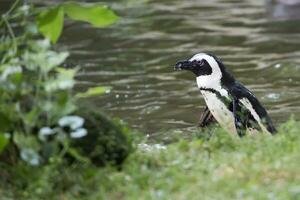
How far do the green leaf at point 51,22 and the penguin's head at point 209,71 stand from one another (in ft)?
8.38

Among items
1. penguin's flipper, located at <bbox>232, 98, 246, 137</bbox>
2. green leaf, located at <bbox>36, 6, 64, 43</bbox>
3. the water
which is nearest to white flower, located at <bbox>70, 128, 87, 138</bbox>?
green leaf, located at <bbox>36, 6, 64, 43</bbox>

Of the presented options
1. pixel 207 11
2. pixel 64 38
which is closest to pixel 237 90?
pixel 64 38

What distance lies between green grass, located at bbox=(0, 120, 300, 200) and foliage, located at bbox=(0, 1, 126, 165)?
0.44 feet

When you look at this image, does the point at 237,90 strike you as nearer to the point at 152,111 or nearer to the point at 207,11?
the point at 152,111

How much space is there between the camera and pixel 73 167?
5.59m

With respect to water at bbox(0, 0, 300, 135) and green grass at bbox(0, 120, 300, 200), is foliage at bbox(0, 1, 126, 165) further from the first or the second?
water at bbox(0, 0, 300, 135)

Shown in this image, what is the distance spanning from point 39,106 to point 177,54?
8.73 m

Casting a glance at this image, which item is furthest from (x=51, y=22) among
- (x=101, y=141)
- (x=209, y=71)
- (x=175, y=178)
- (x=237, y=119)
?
(x=209, y=71)

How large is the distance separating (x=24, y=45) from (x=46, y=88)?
0.68 metres

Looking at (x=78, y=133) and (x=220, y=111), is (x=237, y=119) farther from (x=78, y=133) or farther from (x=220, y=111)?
(x=78, y=133)

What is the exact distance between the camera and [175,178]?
5.43 metres

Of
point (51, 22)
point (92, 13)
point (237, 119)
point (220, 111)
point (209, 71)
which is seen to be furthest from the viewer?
point (209, 71)

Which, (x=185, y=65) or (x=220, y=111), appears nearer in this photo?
(x=220, y=111)

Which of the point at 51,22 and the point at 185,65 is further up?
the point at 51,22
